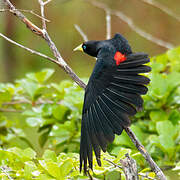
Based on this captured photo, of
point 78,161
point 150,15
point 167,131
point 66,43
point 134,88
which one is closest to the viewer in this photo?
point 78,161

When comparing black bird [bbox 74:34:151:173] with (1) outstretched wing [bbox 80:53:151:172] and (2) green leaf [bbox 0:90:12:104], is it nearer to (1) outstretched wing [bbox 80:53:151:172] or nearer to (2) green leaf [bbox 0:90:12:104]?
(1) outstretched wing [bbox 80:53:151:172]

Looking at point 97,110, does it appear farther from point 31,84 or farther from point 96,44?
point 31,84

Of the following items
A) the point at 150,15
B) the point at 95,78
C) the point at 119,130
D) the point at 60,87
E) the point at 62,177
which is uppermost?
the point at 150,15

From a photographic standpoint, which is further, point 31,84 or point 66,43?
point 66,43

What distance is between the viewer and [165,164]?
7.47ft

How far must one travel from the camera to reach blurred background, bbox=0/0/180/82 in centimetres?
717

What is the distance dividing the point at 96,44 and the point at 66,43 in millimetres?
5121

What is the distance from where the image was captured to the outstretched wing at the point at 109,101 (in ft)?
5.97

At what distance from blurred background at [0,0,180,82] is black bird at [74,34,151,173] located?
4558 millimetres

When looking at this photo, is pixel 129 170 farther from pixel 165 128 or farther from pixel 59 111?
pixel 59 111

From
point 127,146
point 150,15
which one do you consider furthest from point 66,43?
point 127,146

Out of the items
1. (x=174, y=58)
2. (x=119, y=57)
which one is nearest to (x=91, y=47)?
(x=119, y=57)

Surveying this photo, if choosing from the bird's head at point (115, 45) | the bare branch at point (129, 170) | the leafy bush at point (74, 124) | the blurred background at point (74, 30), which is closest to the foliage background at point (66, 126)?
the leafy bush at point (74, 124)

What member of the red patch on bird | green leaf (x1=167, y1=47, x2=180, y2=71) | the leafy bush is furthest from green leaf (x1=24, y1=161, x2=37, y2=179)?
green leaf (x1=167, y1=47, x2=180, y2=71)
